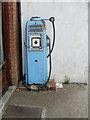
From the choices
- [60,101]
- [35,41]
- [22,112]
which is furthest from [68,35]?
[22,112]

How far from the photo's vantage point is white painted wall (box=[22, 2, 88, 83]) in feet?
16.9

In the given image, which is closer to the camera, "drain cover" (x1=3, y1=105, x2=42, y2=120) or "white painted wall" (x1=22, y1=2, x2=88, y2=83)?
"drain cover" (x1=3, y1=105, x2=42, y2=120)

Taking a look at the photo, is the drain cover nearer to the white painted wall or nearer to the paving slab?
the paving slab

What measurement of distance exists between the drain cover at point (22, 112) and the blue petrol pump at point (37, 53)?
3.06 ft

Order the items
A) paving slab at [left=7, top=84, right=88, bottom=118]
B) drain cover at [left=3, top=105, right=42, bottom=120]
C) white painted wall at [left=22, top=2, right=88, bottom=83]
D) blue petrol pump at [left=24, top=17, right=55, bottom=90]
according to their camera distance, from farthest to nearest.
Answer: white painted wall at [left=22, top=2, right=88, bottom=83], blue petrol pump at [left=24, top=17, right=55, bottom=90], paving slab at [left=7, top=84, right=88, bottom=118], drain cover at [left=3, top=105, right=42, bottom=120]

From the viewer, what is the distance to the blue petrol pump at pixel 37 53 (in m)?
4.75

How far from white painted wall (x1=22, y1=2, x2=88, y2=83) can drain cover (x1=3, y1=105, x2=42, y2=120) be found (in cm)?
161

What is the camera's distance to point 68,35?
→ 17.3 feet

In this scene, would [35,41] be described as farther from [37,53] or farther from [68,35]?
[68,35]

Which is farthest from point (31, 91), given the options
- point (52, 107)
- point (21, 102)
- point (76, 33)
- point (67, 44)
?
point (76, 33)

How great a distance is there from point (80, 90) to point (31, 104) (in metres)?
1.35

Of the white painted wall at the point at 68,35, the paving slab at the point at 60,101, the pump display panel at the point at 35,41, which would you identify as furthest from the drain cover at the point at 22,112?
the white painted wall at the point at 68,35

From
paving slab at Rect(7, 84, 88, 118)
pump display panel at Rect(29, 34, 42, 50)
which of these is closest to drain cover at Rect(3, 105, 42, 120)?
paving slab at Rect(7, 84, 88, 118)

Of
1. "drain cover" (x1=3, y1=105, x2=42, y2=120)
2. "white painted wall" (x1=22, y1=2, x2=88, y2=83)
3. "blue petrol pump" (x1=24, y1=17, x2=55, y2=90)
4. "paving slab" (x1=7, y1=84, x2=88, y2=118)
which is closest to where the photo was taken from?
"drain cover" (x1=3, y1=105, x2=42, y2=120)
